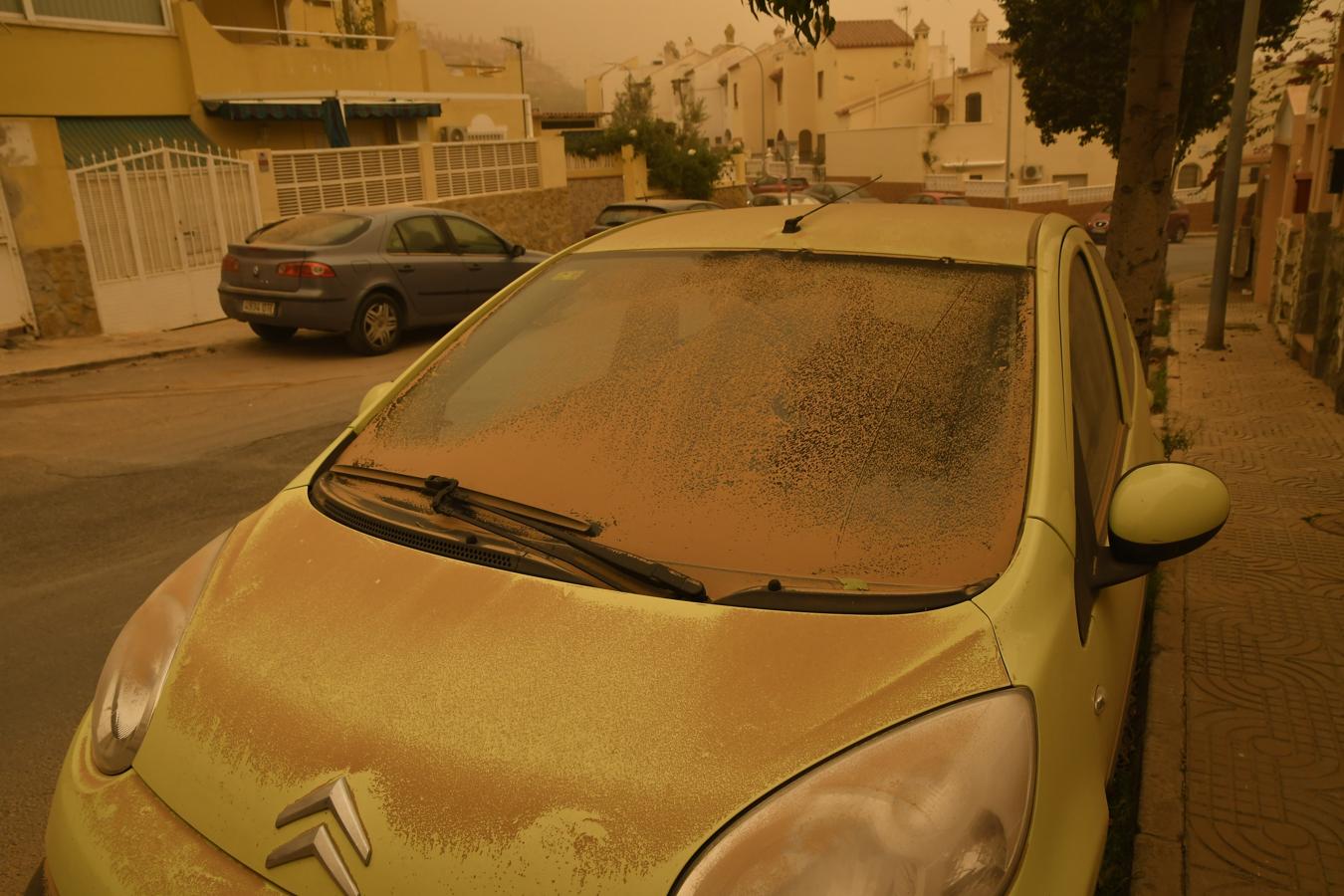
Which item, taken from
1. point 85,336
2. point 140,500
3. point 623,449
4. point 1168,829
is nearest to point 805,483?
point 623,449

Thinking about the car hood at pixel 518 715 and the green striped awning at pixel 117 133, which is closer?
the car hood at pixel 518 715

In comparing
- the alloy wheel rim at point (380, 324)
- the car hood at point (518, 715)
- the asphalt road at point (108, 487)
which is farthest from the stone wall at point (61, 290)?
the car hood at point (518, 715)

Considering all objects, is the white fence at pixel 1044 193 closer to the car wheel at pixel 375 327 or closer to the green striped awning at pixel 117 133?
the green striped awning at pixel 117 133

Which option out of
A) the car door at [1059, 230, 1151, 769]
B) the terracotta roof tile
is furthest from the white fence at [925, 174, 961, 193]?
the car door at [1059, 230, 1151, 769]

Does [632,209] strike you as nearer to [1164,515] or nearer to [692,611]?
[1164,515]

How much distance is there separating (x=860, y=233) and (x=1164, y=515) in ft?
3.71

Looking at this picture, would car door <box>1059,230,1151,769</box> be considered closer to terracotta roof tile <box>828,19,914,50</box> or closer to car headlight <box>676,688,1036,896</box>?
car headlight <box>676,688,1036,896</box>

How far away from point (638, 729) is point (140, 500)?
5.85 meters

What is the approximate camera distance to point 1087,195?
43656mm

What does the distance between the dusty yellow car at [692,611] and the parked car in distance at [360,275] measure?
8.95 metres

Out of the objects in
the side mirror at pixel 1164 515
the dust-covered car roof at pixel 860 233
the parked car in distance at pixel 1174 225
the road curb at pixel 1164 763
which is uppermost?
the dust-covered car roof at pixel 860 233

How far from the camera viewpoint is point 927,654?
5.82 feet

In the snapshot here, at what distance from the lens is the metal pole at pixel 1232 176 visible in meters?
11.2

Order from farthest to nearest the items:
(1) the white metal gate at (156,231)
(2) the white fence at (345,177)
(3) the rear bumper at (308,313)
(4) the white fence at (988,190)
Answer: (4) the white fence at (988,190), (2) the white fence at (345,177), (1) the white metal gate at (156,231), (3) the rear bumper at (308,313)
